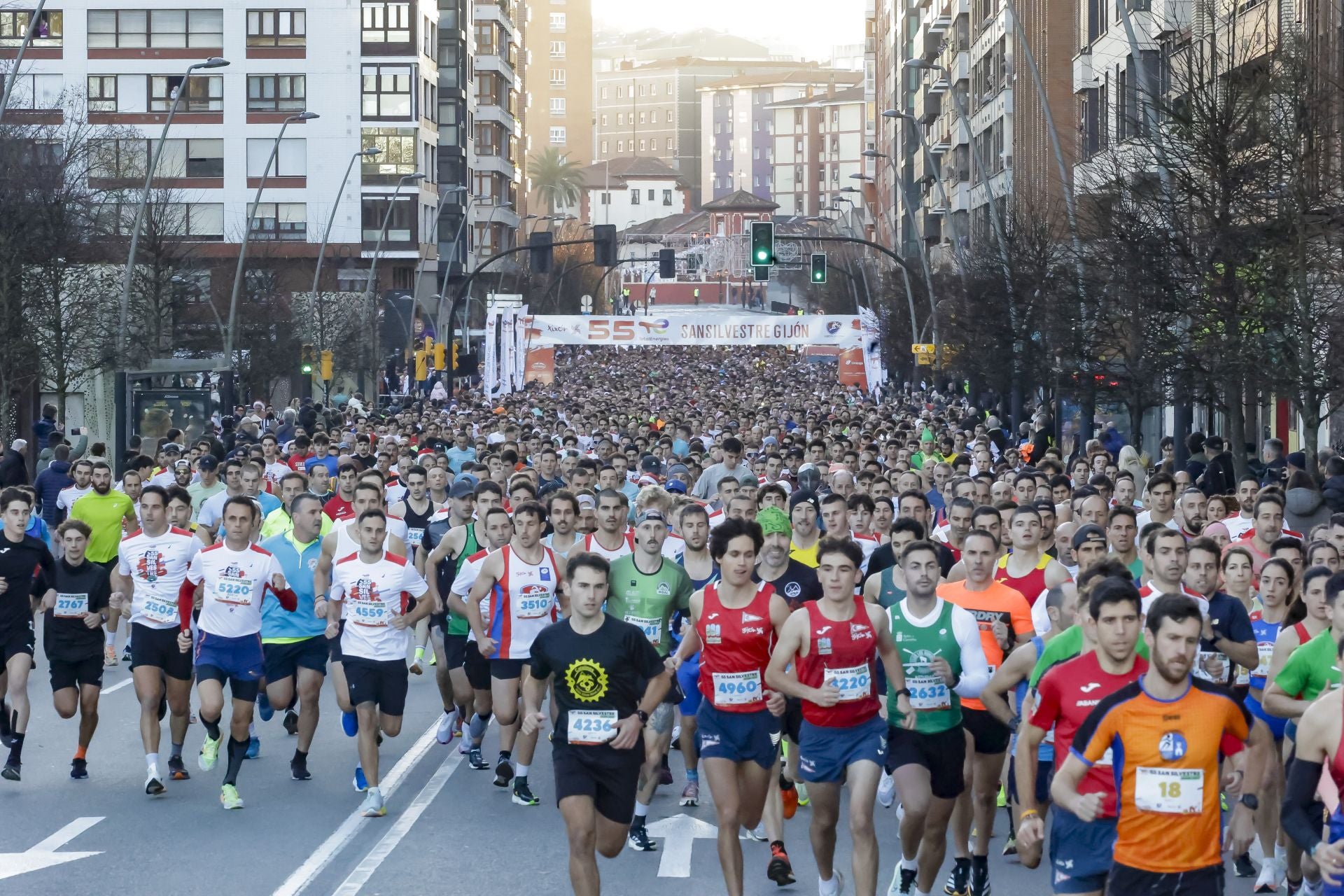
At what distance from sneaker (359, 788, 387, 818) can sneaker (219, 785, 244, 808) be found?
2.17 ft

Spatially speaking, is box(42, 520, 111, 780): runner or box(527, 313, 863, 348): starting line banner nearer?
box(42, 520, 111, 780): runner

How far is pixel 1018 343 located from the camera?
3900cm

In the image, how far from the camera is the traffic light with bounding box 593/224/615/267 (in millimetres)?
47688

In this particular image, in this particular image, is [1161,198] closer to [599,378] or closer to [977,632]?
[977,632]

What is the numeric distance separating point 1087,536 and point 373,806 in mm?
4058

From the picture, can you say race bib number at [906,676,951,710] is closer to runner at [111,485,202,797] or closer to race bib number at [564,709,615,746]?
race bib number at [564,709,615,746]

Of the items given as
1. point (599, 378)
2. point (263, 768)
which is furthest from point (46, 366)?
point (599, 378)

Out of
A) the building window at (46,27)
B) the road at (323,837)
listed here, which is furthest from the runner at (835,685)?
the building window at (46,27)

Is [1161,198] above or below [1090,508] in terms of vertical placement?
above

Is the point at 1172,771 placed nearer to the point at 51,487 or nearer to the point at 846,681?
the point at 846,681

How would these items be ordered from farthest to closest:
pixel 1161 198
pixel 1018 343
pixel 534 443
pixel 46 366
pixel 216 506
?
pixel 1018 343 → pixel 46 366 → pixel 534 443 → pixel 1161 198 → pixel 216 506

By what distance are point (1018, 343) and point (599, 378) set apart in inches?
1535

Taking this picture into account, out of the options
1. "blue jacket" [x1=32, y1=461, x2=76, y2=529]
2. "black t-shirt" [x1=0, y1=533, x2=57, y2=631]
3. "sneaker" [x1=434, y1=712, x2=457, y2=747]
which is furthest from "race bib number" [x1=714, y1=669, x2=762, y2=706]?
"blue jacket" [x1=32, y1=461, x2=76, y2=529]

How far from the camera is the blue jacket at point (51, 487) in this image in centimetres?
2303
